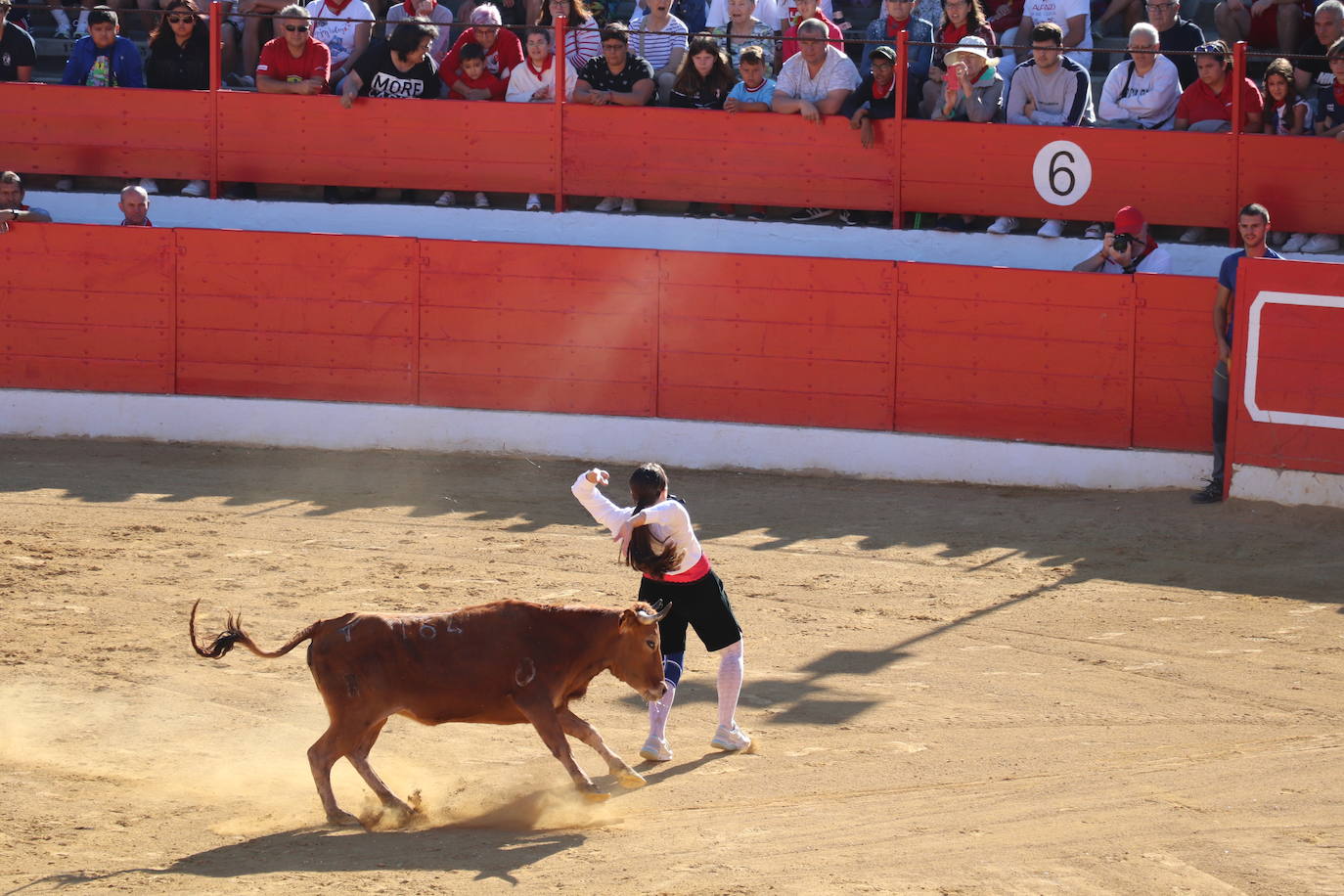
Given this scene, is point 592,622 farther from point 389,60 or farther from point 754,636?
point 389,60

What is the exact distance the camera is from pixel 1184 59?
13.1 m

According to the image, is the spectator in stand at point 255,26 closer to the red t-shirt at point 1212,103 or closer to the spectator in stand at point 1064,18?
the spectator in stand at point 1064,18

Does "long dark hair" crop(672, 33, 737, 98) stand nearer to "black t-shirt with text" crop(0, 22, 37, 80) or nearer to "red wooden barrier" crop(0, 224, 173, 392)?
"red wooden barrier" crop(0, 224, 173, 392)

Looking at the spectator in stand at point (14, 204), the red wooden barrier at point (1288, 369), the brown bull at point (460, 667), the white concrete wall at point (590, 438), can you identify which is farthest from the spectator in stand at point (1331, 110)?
the spectator in stand at point (14, 204)

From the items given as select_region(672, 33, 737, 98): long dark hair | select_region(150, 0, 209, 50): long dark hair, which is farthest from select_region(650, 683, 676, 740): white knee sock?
select_region(150, 0, 209, 50): long dark hair

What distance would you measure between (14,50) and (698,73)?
5953 mm

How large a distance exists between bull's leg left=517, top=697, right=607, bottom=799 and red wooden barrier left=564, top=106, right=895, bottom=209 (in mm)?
8197

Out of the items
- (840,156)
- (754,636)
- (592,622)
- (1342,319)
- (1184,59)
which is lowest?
(754,636)

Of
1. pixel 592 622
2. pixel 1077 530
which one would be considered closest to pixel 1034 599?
pixel 1077 530

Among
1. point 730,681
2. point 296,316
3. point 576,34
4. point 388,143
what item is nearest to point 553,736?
point 730,681

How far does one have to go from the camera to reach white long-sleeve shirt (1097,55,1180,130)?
12844 mm

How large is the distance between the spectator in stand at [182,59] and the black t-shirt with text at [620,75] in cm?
336

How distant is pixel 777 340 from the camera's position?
12.3 m

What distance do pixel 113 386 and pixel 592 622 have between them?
799cm
